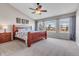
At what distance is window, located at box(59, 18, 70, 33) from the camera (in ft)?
20.1

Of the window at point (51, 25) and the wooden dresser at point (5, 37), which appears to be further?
the window at point (51, 25)

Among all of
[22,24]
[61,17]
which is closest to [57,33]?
[61,17]

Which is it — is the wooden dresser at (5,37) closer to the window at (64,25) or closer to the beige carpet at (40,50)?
the beige carpet at (40,50)

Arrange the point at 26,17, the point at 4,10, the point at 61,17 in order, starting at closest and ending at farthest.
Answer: the point at 4,10, the point at 61,17, the point at 26,17

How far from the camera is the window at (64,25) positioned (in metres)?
6.12

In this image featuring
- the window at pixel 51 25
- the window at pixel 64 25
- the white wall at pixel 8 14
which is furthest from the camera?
the window at pixel 51 25

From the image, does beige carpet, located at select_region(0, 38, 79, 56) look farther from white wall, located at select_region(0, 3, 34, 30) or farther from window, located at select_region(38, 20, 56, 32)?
window, located at select_region(38, 20, 56, 32)

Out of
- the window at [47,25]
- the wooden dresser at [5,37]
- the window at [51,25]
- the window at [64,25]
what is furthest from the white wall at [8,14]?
the window at [64,25]

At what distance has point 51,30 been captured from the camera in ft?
24.0

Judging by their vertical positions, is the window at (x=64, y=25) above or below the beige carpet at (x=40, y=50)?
above

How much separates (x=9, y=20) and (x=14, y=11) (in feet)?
3.02

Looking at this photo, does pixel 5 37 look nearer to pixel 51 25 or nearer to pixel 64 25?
pixel 51 25

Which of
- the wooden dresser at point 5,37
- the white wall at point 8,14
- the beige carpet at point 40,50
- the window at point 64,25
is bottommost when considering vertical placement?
the beige carpet at point 40,50

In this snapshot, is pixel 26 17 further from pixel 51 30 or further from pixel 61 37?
pixel 61 37
